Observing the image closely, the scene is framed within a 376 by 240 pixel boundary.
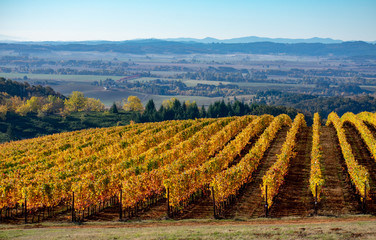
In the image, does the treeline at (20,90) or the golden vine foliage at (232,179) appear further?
the treeline at (20,90)

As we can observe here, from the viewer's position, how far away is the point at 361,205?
1073 inches

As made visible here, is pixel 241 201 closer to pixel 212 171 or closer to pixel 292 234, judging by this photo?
pixel 212 171

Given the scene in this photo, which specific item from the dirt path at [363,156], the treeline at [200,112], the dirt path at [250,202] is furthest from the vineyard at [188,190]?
the treeline at [200,112]

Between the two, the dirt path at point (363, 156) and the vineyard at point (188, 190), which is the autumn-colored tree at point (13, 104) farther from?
the dirt path at point (363, 156)

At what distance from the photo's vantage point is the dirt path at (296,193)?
88.1ft

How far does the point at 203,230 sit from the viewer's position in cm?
2102

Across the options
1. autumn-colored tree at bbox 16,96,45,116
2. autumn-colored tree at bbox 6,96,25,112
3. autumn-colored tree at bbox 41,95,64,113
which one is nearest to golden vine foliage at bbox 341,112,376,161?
autumn-colored tree at bbox 16,96,45,116

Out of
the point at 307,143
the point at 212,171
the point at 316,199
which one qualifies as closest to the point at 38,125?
the point at 307,143

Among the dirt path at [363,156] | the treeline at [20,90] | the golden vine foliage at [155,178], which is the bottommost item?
the treeline at [20,90]

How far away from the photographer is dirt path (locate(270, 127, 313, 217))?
26.9m

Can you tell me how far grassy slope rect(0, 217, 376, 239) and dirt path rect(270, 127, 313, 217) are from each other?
7.54ft

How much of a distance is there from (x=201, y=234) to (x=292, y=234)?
444cm

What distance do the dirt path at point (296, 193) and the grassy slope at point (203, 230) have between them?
2299 millimetres

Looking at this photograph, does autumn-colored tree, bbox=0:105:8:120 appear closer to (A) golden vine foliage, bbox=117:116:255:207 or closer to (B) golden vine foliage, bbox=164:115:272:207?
(A) golden vine foliage, bbox=117:116:255:207
